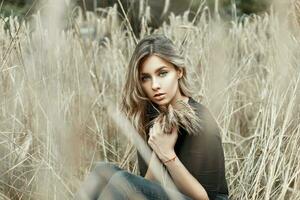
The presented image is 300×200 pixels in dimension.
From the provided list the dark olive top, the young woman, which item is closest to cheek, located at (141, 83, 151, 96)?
the young woman

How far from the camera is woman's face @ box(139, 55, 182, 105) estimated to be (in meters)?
1.53

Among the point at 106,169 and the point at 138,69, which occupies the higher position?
the point at 138,69

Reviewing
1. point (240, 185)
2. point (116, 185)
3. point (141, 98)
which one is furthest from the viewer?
point (240, 185)

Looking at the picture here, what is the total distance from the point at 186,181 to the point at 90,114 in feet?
1.87

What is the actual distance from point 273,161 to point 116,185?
520mm

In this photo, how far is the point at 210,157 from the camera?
4.98 ft

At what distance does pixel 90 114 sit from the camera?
1.95m

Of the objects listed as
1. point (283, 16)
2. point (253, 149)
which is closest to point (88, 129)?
point (253, 149)

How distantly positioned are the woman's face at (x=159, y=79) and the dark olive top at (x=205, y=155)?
79mm

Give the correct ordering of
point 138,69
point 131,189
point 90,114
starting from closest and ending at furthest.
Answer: point 131,189, point 138,69, point 90,114

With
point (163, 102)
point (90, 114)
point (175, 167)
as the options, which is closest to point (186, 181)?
point (175, 167)

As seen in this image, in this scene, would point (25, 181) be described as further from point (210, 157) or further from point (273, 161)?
point (273, 161)

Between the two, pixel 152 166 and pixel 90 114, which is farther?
pixel 90 114

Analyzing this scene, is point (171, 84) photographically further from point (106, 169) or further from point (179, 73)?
point (106, 169)
